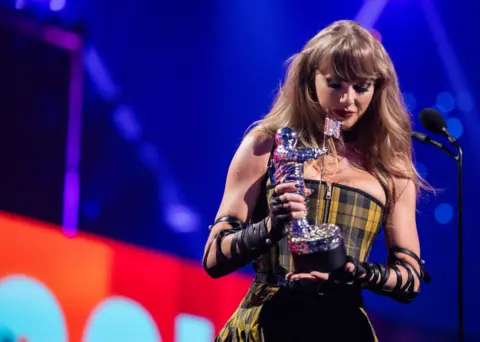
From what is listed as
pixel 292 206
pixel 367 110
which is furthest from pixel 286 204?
pixel 367 110

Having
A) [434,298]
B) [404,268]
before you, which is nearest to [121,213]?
[434,298]

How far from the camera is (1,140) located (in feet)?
9.72

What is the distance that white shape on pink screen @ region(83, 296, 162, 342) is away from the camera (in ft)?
9.95

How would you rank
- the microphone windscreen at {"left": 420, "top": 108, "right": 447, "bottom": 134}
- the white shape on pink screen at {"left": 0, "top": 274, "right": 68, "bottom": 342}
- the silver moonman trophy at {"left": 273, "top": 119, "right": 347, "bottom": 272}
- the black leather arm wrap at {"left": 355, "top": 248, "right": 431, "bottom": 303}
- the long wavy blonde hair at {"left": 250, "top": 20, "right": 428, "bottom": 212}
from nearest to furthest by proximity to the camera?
the silver moonman trophy at {"left": 273, "top": 119, "right": 347, "bottom": 272}
the black leather arm wrap at {"left": 355, "top": 248, "right": 431, "bottom": 303}
the long wavy blonde hair at {"left": 250, "top": 20, "right": 428, "bottom": 212}
the microphone windscreen at {"left": 420, "top": 108, "right": 447, "bottom": 134}
the white shape on pink screen at {"left": 0, "top": 274, "right": 68, "bottom": 342}

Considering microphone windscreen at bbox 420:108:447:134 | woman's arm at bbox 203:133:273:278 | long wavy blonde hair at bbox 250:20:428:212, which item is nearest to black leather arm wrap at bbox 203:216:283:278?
woman's arm at bbox 203:133:273:278

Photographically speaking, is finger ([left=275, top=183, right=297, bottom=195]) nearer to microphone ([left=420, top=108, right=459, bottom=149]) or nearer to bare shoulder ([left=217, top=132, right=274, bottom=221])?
bare shoulder ([left=217, top=132, right=274, bottom=221])

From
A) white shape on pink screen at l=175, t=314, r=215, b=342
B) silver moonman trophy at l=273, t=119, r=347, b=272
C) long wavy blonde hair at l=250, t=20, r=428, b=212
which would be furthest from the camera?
white shape on pink screen at l=175, t=314, r=215, b=342

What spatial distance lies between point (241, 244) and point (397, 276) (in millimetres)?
323

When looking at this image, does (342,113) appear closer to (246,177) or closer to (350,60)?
(350,60)

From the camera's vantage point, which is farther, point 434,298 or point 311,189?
point 434,298

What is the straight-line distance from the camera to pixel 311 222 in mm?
1502

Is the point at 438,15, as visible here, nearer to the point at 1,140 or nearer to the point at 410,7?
the point at 410,7

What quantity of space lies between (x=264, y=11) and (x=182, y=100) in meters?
0.54

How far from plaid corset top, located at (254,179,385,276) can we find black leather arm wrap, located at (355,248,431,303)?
8cm
